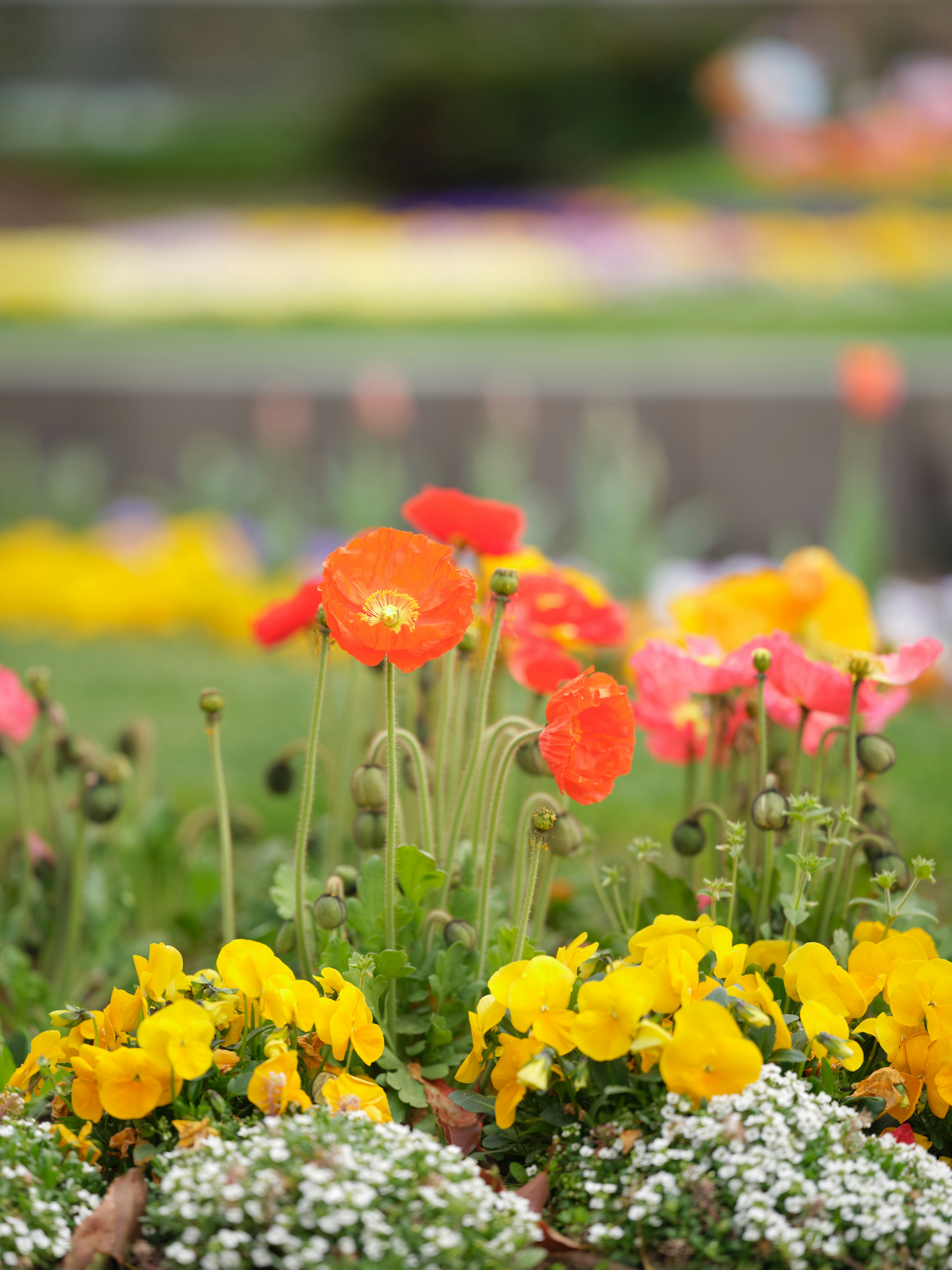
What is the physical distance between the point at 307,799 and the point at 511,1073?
36cm

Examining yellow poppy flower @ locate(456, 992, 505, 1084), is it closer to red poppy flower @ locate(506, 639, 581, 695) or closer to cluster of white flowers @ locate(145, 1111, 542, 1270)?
cluster of white flowers @ locate(145, 1111, 542, 1270)

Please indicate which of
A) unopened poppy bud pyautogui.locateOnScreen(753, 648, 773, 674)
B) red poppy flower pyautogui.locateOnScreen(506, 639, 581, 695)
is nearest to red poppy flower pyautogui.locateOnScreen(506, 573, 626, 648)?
red poppy flower pyautogui.locateOnScreen(506, 639, 581, 695)

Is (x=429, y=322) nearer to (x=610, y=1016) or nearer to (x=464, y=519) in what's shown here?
(x=464, y=519)

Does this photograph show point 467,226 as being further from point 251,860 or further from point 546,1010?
point 546,1010

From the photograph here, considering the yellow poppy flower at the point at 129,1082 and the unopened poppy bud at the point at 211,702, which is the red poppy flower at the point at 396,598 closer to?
the unopened poppy bud at the point at 211,702

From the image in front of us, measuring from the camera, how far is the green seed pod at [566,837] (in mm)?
1523

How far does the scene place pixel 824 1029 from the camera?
4.28 feet

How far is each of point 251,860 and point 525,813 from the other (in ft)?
3.35

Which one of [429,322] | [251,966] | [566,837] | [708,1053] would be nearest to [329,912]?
[251,966]

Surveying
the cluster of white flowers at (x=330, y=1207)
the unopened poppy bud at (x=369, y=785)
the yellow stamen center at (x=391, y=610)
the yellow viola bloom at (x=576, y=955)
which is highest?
the yellow stamen center at (x=391, y=610)

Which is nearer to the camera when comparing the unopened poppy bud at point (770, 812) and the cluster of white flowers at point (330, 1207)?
the cluster of white flowers at point (330, 1207)

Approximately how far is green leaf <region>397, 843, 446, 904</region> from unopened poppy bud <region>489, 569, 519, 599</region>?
32 cm

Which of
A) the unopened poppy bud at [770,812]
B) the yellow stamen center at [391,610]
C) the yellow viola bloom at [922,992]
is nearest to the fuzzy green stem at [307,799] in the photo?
the yellow stamen center at [391,610]

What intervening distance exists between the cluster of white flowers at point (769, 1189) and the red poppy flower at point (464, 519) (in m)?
0.72
